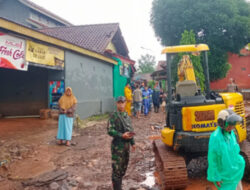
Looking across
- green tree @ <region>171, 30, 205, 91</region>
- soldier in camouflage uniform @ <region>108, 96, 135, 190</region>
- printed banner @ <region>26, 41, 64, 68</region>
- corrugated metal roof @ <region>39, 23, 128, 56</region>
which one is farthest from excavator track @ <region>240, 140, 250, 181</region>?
corrugated metal roof @ <region>39, 23, 128, 56</region>

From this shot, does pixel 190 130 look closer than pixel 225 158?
No

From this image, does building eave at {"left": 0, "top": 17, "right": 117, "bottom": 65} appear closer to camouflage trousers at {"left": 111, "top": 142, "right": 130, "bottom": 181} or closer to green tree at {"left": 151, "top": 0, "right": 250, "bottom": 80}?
camouflage trousers at {"left": 111, "top": 142, "right": 130, "bottom": 181}

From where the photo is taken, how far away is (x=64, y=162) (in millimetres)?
5230

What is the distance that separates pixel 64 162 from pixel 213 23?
1962cm

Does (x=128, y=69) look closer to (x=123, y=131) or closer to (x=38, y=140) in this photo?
(x=38, y=140)

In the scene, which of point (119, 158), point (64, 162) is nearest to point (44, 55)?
point (64, 162)

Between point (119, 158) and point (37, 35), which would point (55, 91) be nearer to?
point (37, 35)

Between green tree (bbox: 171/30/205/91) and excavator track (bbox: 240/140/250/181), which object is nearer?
excavator track (bbox: 240/140/250/181)

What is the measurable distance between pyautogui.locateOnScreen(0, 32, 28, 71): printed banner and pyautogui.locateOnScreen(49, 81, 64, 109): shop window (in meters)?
2.17

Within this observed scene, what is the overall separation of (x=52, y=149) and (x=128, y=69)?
495 inches

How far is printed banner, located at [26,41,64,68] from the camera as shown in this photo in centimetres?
751

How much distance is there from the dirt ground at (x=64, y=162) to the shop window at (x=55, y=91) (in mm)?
1491

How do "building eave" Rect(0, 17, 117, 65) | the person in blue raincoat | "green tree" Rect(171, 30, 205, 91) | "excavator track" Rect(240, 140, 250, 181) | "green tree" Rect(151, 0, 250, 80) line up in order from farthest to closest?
"green tree" Rect(151, 0, 250, 80) < "green tree" Rect(171, 30, 205, 91) < the person in blue raincoat < "building eave" Rect(0, 17, 117, 65) < "excavator track" Rect(240, 140, 250, 181)

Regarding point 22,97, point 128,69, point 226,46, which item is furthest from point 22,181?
point 226,46
